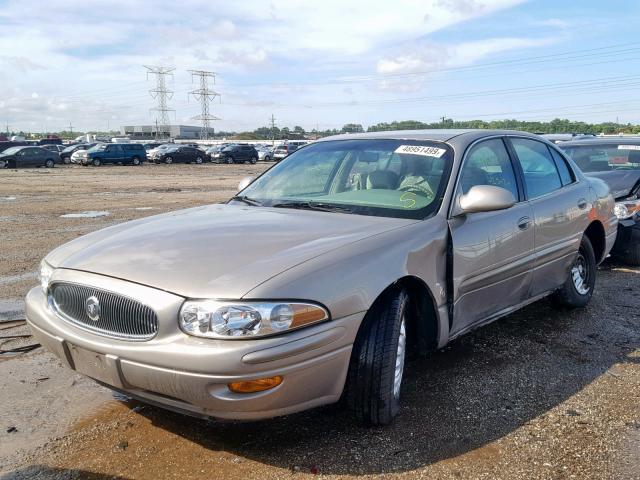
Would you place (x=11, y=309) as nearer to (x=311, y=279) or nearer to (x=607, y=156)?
(x=311, y=279)

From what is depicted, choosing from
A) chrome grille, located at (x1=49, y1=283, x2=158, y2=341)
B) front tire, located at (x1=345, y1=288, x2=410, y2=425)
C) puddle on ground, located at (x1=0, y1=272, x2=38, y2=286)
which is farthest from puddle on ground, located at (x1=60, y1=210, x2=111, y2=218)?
front tire, located at (x1=345, y1=288, x2=410, y2=425)

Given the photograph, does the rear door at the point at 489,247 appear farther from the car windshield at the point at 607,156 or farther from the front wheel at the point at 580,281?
the car windshield at the point at 607,156

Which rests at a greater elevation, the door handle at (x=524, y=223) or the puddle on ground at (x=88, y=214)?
the door handle at (x=524, y=223)

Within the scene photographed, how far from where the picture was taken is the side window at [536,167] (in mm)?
4648

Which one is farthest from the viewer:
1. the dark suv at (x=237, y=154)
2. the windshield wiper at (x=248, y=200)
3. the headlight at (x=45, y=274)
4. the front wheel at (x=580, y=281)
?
the dark suv at (x=237, y=154)

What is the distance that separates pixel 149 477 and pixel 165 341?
663 millimetres

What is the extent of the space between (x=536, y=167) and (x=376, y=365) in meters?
2.67

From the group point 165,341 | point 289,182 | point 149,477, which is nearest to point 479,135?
point 289,182

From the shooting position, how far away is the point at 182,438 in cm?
311

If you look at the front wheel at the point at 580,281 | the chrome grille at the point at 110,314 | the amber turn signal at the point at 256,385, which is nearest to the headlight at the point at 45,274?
the chrome grille at the point at 110,314

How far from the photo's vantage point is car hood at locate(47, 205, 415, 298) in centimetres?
271

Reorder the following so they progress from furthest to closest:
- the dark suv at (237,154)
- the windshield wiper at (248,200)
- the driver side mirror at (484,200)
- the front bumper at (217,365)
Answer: the dark suv at (237,154) → the windshield wiper at (248,200) → the driver side mirror at (484,200) → the front bumper at (217,365)

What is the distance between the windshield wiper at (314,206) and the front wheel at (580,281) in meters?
2.46

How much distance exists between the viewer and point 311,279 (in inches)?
108
